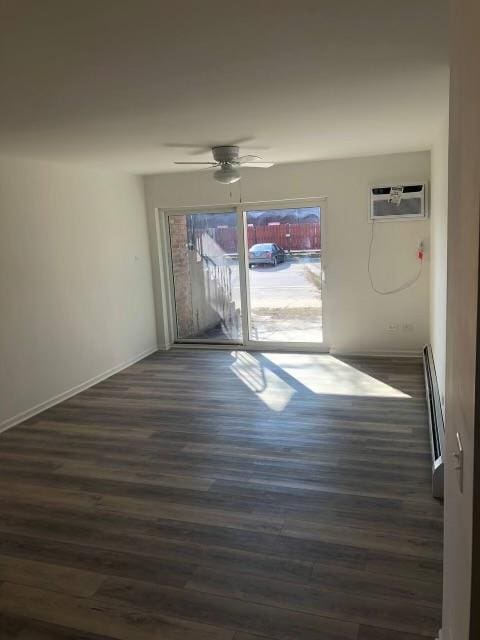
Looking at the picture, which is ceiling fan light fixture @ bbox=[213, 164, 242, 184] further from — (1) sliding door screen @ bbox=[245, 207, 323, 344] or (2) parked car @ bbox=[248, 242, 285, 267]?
(2) parked car @ bbox=[248, 242, 285, 267]

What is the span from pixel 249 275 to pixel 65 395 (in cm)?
290

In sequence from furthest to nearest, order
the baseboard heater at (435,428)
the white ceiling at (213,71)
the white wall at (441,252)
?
the white wall at (441,252) → the baseboard heater at (435,428) → the white ceiling at (213,71)

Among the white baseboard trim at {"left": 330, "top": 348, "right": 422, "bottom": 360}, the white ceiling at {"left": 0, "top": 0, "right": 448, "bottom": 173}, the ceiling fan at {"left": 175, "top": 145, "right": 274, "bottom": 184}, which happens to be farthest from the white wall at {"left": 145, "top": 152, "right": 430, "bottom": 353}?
the white ceiling at {"left": 0, "top": 0, "right": 448, "bottom": 173}

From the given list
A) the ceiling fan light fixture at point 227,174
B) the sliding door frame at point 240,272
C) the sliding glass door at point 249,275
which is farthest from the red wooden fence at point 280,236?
the ceiling fan light fixture at point 227,174

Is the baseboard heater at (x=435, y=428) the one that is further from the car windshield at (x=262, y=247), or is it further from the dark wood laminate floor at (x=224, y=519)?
the car windshield at (x=262, y=247)

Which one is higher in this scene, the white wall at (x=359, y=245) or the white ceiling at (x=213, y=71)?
the white ceiling at (x=213, y=71)

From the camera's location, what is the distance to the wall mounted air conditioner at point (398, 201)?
18.9ft

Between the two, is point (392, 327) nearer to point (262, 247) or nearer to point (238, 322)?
point (262, 247)

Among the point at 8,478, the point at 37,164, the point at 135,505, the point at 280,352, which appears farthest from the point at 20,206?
the point at 280,352

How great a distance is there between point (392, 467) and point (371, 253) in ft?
10.8

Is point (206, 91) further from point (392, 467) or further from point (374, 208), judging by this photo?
point (374, 208)

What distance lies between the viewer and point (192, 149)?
4770 mm

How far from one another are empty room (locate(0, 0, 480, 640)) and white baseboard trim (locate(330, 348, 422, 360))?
3cm

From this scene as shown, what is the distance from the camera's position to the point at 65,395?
5.24 metres
